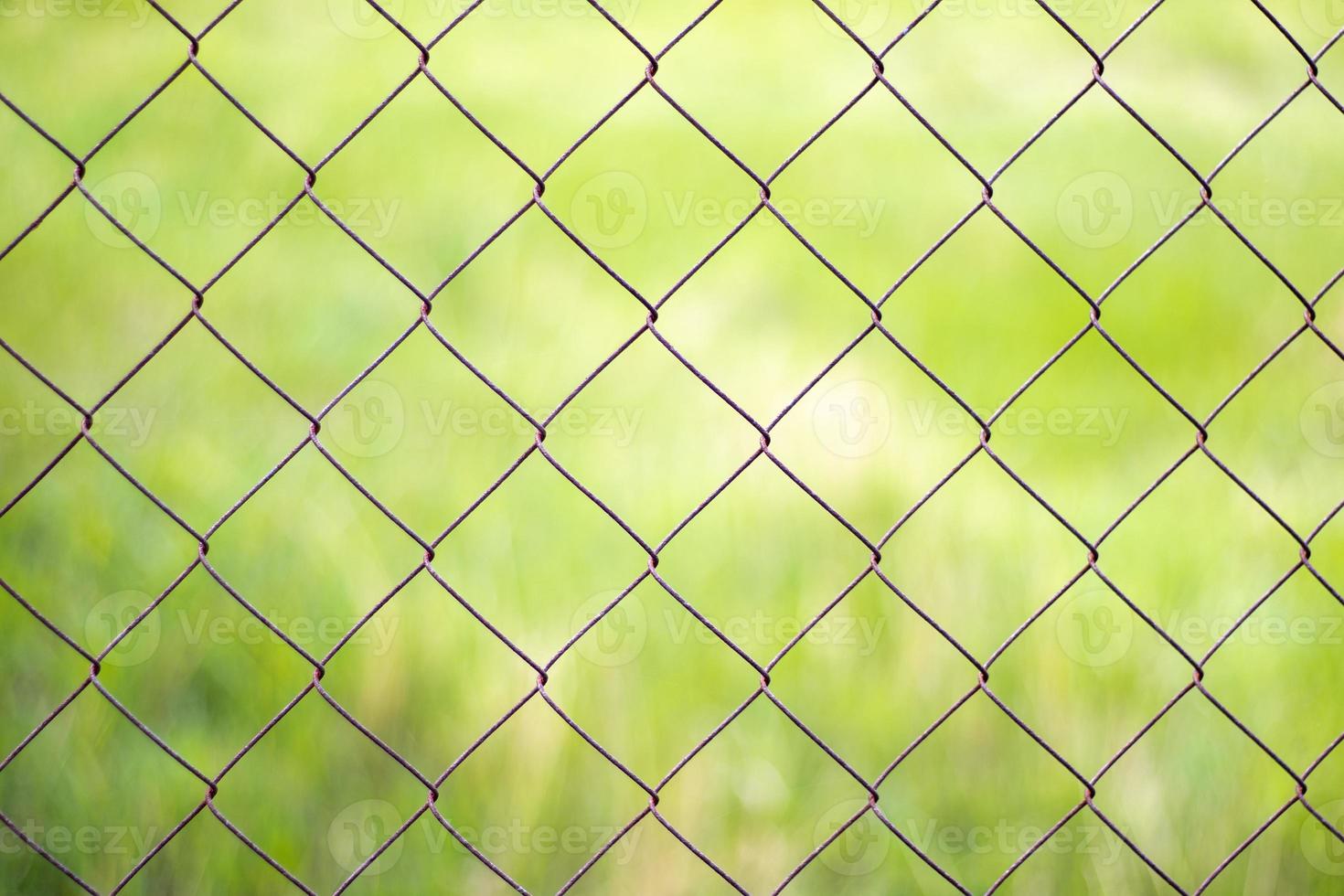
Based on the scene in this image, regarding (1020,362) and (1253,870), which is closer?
(1253,870)

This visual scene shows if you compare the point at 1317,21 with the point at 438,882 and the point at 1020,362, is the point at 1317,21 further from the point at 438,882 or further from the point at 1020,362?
the point at 438,882

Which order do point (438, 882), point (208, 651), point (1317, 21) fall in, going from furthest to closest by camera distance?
point (1317, 21), point (208, 651), point (438, 882)

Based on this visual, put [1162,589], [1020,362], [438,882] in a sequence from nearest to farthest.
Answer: [438,882] → [1162,589] → [1020,362]

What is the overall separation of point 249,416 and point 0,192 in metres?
1.28

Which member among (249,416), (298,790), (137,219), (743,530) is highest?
(137,219)

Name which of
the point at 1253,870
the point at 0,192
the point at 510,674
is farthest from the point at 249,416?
the point at 1253,870

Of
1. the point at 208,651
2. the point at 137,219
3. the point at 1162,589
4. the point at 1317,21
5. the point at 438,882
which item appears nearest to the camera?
the point at 438,882

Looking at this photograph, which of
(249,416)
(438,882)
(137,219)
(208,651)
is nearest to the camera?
(438,882)

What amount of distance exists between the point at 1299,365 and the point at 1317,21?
1.96 meters

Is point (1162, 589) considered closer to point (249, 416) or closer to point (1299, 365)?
point (1299, 365)

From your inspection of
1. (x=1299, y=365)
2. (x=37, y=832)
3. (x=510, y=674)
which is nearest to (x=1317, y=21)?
(x=1299, y=365)

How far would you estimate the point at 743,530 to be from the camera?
8.02 feet

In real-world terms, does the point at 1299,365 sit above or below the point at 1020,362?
below

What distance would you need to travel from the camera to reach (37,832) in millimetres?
1723
